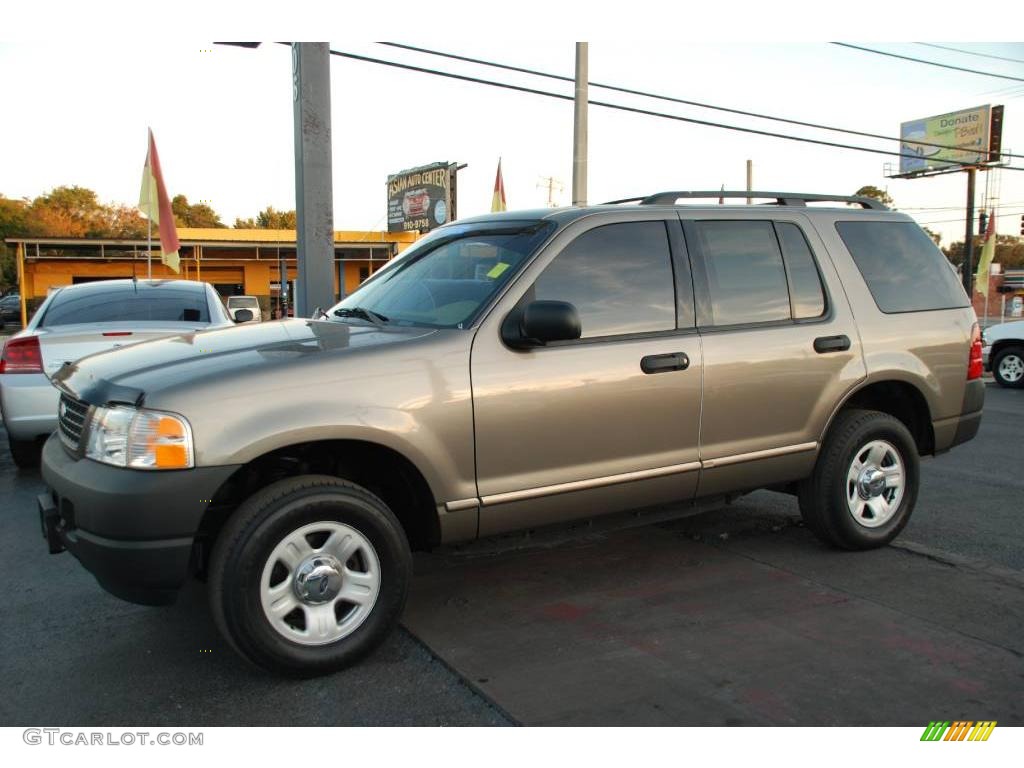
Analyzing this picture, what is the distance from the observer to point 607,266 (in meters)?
4.05

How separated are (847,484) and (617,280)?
6.02 feet

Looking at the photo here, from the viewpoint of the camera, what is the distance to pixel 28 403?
21.4 ft

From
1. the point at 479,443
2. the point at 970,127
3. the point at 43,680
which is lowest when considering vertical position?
the point at 43,680

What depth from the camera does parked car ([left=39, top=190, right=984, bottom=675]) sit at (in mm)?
3127

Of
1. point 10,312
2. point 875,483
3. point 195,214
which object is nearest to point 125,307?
point 875,483

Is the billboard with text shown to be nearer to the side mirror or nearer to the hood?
the side mirror

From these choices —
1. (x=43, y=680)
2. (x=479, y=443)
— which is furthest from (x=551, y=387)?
(x=43, y=680)

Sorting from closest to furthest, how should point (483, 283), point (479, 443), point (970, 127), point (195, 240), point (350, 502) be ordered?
point (350, 502), point (479, 443), point (483, 283), point (195, 240), point (970, 127)

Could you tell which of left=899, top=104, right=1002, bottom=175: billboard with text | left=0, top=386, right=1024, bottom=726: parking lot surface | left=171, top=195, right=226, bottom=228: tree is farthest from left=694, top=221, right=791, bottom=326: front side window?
left=171, top=195, right=226, bottom=228: tree

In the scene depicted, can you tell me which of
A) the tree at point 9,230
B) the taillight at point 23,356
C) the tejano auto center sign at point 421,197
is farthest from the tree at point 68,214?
the taillight at point 23,356

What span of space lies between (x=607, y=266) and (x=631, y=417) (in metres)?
0.74
